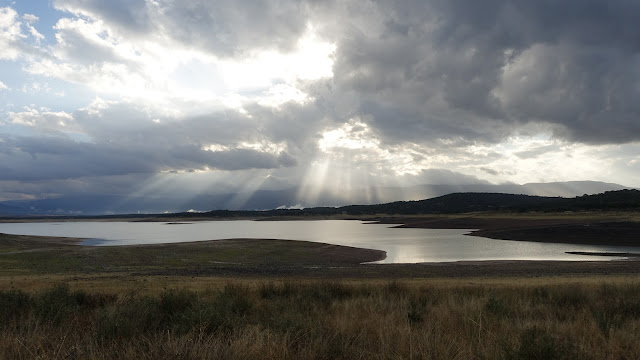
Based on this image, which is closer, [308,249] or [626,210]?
[308,249]

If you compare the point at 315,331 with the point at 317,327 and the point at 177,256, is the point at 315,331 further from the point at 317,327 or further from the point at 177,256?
the point at 177,256

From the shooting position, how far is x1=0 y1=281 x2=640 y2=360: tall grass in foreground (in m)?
5.21

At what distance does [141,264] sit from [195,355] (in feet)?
143

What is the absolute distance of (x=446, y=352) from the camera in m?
5.20

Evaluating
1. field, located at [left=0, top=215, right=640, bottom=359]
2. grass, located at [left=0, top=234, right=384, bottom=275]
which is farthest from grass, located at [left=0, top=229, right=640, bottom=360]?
grass, located at [left=0, top=234, right=384, bottom=275]

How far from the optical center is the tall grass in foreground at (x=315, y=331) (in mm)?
5211

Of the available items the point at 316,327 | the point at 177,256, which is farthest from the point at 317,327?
the point at 177,256

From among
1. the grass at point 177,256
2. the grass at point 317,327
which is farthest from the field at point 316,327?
the grass at point 177,256

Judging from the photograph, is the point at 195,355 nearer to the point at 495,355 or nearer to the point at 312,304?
the point at 495,355

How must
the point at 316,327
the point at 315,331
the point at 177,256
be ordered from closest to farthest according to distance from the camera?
the point at 315,331 → the point at 316,327 → the point at 177,256

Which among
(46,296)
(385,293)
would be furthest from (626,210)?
(46,296)

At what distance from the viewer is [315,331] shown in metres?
6.28

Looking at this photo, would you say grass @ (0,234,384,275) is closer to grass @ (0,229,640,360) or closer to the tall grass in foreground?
grass @ (0,229,640,360)

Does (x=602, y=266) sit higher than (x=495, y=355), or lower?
lower
